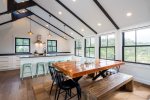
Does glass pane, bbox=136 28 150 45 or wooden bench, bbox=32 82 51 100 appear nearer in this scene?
wooden bench, bbox=32 82 51 100

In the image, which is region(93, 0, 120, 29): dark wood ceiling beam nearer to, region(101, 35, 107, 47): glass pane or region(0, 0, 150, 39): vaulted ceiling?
region(0, 0, 150, 39): vaulted ceiling

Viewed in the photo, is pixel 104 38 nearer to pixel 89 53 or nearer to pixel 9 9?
pixel 89 53

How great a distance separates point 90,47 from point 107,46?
4.69 feet

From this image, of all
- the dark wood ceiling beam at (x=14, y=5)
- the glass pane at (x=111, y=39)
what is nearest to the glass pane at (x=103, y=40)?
the glass pane at (x=111, y=39)

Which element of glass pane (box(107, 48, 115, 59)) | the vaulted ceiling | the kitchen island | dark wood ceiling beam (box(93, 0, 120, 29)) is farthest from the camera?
glass pane (box(107, 48, 115, 59))

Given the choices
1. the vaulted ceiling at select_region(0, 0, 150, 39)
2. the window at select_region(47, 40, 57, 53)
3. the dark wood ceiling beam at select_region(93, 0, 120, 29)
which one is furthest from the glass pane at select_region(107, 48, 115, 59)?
the window at select_region(47, 40, 57, 53)

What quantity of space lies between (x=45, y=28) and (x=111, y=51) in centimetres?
528

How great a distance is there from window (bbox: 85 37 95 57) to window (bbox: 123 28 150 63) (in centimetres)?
208

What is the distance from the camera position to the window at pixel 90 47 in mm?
6006

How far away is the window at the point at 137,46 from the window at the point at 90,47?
208 cm

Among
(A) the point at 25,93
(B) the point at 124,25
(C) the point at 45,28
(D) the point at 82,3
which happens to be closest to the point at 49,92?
(A) the point at 25,93

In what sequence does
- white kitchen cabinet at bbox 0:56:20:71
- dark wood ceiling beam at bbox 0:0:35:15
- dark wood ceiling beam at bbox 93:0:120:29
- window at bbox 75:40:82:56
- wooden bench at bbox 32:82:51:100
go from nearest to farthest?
wooden bench at bbox 32:82:51:100
dark wood ceiling beam at bbox 93:0:120:29
dark wood ceiling beam at bbox 0:0:35:15
white kitchen cabinet at bbox 0:56:20:71
window at bbox 75:40:82:56

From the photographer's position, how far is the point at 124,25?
3.91m

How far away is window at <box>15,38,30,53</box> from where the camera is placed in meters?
6.67
